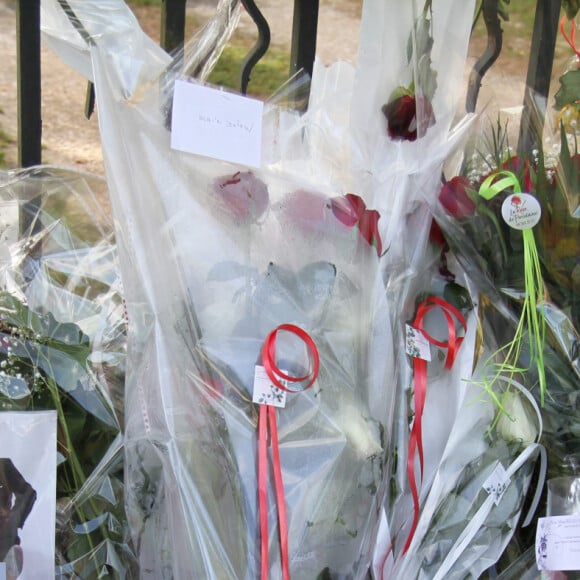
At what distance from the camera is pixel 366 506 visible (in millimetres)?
995

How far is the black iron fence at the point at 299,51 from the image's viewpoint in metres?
1.17

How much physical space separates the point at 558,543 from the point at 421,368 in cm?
25

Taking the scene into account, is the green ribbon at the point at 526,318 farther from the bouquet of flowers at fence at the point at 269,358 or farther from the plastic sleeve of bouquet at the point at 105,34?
the plastic sleeve of bouquet at the point at 105,34

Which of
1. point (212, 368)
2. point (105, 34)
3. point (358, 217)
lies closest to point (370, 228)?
point (358, 217)

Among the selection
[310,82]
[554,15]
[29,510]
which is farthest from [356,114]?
[29,510]

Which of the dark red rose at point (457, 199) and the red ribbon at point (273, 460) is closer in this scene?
the red ribbon at point (273, 460)

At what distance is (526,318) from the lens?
3.45 feet

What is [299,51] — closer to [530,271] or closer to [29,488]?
[530,271]

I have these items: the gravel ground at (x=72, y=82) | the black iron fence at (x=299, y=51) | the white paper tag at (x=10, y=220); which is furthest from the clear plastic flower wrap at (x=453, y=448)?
the gravel ground at (x=72, y=82)

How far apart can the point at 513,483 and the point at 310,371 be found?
272 millimetres

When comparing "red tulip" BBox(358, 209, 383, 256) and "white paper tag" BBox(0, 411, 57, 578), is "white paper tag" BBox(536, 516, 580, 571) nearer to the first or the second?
"red tulip" BBox(358, 209, 383, 256)

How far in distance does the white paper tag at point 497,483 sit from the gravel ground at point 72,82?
1961mm

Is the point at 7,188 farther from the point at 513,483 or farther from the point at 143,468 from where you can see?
the point at 513,483

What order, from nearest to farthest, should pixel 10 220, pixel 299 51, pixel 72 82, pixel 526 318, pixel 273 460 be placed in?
pixel 273 460 < pixel 526 318 < pixel 10 220 < pixel 299 51 < pixel 72 82
